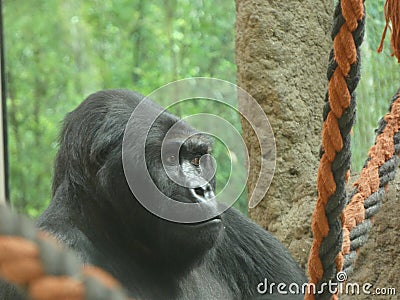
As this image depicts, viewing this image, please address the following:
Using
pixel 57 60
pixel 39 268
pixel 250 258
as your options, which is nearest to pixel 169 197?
pixel 250 258

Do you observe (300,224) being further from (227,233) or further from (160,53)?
(160,53)

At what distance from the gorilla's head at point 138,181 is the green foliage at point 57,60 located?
162 inches

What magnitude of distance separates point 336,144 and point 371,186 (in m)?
0.47

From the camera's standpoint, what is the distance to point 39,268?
0.50 m

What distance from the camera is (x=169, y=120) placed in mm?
1731

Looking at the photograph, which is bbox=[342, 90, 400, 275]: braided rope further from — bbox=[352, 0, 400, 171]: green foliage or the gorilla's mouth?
bbox=[352, 0, 400, 171]: green foliage

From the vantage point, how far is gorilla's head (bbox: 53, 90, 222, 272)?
5.23 ft


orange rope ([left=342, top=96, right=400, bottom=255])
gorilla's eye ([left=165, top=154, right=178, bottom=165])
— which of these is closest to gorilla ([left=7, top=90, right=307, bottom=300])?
gorilla's eye ([left=165, top=154, right=178, bottom=165])

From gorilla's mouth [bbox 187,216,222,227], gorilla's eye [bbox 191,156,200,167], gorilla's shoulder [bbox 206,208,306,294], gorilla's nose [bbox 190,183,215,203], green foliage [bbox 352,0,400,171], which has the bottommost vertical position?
gorilla's shoulder [bbox 206,208,306,294]

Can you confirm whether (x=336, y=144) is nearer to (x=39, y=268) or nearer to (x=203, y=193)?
(x=203, y=193)

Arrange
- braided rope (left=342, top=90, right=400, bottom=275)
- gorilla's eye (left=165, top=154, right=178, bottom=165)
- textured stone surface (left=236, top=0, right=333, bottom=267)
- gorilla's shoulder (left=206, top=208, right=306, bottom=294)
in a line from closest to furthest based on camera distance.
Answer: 1. braided rope (left=342, top=90, right=400, bottom=275)
2. gorilla's eye (left=165, top=154, right=178, bottom=165)
3. gorilla's shoulder (left=206, top=208, right=306, bottom=294)
4. textured stone surface (left=236, top=0, right=333, bottom=267)

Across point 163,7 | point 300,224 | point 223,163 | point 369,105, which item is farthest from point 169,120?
point 163,7

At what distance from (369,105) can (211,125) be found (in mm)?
686

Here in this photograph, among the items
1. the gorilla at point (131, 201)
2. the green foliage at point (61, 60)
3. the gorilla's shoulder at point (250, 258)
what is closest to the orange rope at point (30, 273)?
the gorilla at point (131, 201)
